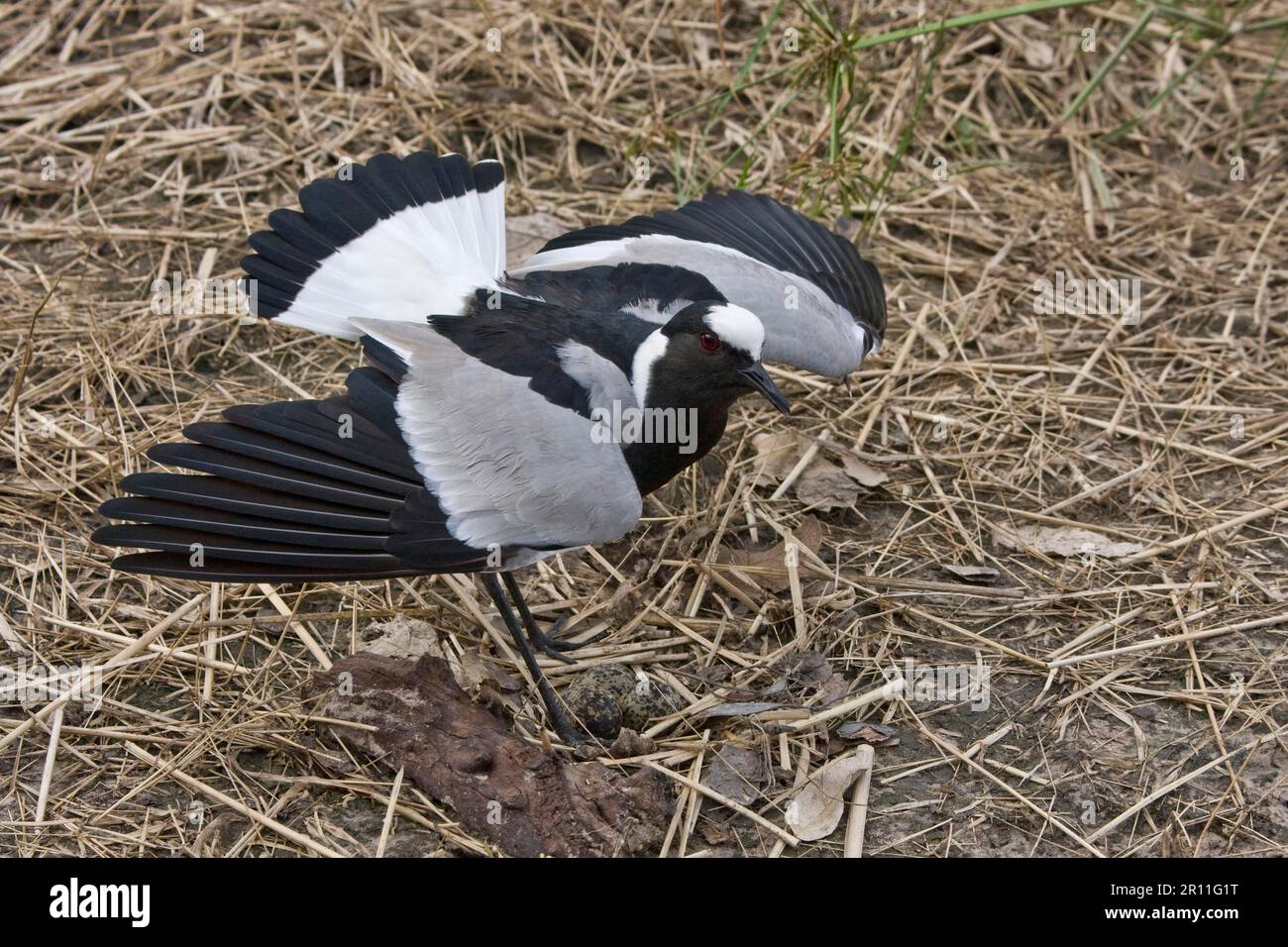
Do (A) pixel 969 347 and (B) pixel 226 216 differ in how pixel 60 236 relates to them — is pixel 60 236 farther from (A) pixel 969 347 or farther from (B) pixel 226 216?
(A) pixel 969 347

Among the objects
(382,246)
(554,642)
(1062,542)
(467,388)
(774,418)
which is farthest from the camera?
(774,418)

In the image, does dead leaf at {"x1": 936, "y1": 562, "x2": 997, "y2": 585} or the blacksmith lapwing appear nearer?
the blacksmith lapwing

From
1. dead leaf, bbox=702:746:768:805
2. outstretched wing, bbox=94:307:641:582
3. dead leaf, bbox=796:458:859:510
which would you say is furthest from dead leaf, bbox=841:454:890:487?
dead leaf, bbox=702:746:768:805

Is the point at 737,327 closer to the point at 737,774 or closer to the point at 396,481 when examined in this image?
the point at 396,481

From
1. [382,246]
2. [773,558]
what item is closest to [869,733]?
[773,558]

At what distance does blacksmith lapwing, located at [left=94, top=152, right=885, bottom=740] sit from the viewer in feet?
11.9

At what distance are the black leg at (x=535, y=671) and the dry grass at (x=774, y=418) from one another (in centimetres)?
27

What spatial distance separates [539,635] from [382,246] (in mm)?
1379

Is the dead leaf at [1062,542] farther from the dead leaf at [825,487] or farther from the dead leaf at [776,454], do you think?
the dead leaf at [776,454]

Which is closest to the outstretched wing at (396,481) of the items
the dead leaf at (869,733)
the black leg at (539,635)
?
the black leg at (539,635)

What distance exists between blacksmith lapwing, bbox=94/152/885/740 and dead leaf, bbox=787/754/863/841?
74 cm

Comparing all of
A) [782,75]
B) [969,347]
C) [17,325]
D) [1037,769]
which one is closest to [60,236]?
[17,325]

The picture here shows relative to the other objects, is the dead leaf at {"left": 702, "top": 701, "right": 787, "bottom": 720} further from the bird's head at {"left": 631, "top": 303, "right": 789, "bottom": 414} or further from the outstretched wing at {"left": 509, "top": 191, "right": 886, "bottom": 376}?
the outstretched wing at {"left": 509, "top": 191, "right": 886, "bottom": 376}

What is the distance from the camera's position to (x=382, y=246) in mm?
4461
